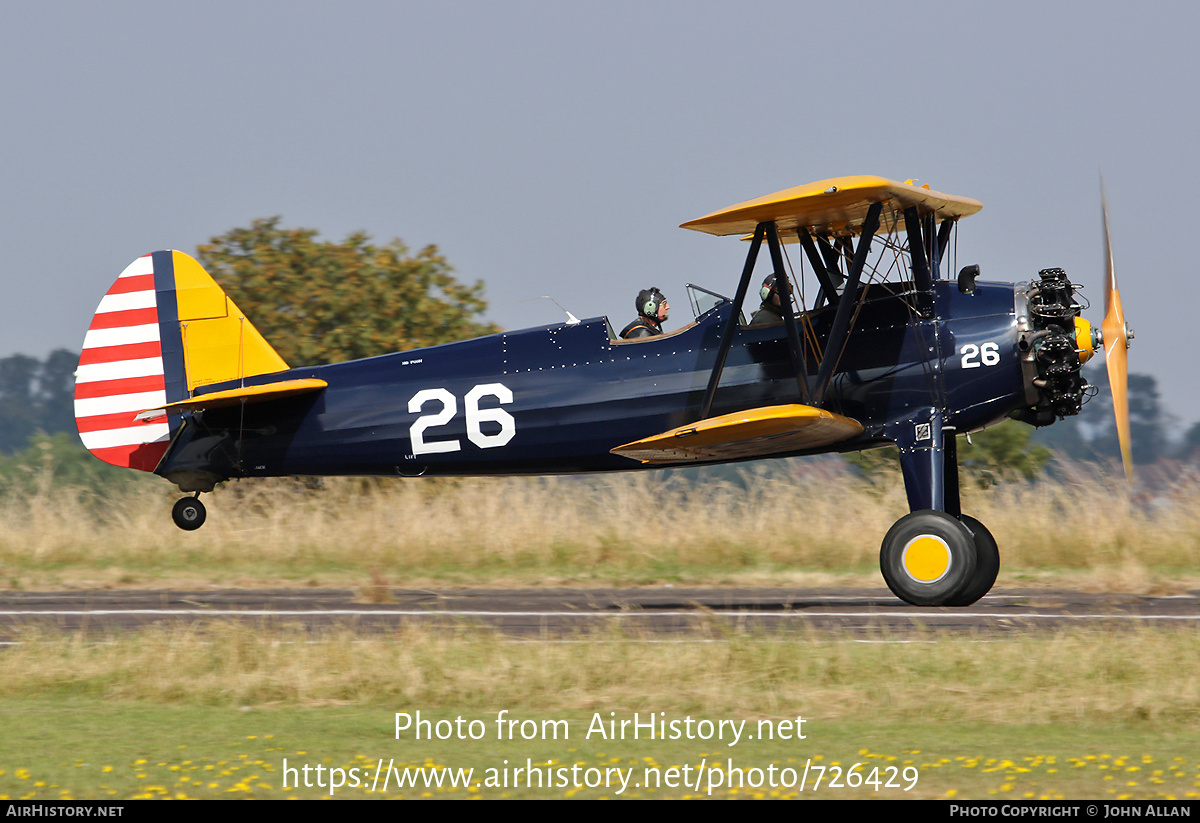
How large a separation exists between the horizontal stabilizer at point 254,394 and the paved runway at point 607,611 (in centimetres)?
199

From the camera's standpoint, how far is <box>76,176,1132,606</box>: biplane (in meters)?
10.6

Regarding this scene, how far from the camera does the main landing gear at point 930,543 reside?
1027cm

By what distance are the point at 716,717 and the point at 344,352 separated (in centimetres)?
1441

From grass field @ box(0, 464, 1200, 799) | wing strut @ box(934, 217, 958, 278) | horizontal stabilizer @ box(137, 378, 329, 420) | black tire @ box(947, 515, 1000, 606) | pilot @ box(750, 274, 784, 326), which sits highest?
wing strut @ box(934, 217, 958, 278)

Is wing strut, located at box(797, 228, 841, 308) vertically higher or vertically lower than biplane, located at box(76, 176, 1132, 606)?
higher

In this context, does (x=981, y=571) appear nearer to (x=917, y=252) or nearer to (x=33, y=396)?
(x=917, y=252)

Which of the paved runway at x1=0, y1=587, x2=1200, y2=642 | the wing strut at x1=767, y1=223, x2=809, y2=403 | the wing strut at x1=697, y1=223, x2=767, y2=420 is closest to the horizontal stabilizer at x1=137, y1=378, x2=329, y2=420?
the paved runway at x1=0, y1=587, x2=1200, y2=642

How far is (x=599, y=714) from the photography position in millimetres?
7062

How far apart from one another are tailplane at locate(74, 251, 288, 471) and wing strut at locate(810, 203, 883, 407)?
587 cm

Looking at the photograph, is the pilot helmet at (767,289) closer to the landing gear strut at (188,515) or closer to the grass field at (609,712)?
the grass field at (609,712)

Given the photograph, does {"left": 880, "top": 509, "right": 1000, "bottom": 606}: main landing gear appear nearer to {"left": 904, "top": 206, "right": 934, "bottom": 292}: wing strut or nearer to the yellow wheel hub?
the yellow wheel hub
